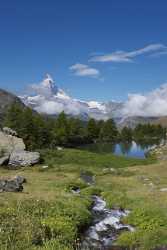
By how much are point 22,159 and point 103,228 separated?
40.5 m

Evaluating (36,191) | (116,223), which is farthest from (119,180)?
(116,223)

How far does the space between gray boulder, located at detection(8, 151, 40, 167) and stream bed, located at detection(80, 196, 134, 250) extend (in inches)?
1259

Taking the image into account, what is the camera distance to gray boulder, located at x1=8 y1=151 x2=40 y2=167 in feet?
208

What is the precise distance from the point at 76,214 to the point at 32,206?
324 cm

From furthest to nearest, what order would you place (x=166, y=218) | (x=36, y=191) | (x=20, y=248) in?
(x=36, y=191)
(x=166, y=218)
(x=20, y=248)

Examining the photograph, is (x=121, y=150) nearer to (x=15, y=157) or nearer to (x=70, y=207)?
(x=15, y=157)

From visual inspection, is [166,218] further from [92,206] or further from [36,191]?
[36,191]

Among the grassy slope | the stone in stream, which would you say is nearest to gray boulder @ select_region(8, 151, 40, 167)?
the grassy slope

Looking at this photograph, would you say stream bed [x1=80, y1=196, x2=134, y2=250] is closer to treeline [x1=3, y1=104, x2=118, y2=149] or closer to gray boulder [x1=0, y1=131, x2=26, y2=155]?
gray boulder [x1=0, y1=131, x2=26, y2=155]

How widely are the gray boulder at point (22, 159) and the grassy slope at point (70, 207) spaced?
651 cm

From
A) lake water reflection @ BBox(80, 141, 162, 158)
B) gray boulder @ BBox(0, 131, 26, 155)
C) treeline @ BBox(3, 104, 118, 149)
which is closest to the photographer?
gray boulder @ BBox(0, 131, 26, 155)

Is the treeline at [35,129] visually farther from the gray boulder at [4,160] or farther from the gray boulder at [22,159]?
the gray boulder at [4,160]

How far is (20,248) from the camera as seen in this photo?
17766mm

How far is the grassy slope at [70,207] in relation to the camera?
65.1 ft
